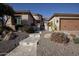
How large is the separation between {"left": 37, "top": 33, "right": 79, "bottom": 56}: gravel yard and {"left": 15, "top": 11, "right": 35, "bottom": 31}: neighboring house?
59cm

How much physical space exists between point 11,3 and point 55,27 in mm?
1618

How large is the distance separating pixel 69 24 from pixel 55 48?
93cm

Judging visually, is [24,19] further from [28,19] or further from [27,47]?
[27,47]

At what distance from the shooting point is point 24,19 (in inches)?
297

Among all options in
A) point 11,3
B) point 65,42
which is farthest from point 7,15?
point 65,42

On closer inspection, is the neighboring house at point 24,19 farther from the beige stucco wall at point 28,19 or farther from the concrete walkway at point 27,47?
the concrete walkway at point 27,47

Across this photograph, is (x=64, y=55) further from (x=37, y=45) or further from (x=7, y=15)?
(x=7, y=15)

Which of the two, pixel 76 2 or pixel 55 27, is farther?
pixel 55 27

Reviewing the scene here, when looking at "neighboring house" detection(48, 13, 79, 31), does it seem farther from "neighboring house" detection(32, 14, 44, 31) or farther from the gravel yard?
the gravel yard

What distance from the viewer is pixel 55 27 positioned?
7449 mm

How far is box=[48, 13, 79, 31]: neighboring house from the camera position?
732 cm

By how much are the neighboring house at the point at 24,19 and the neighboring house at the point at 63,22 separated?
0.62m

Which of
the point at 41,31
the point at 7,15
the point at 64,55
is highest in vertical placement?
the point at 7,15

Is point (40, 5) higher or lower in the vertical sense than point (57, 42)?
higher
